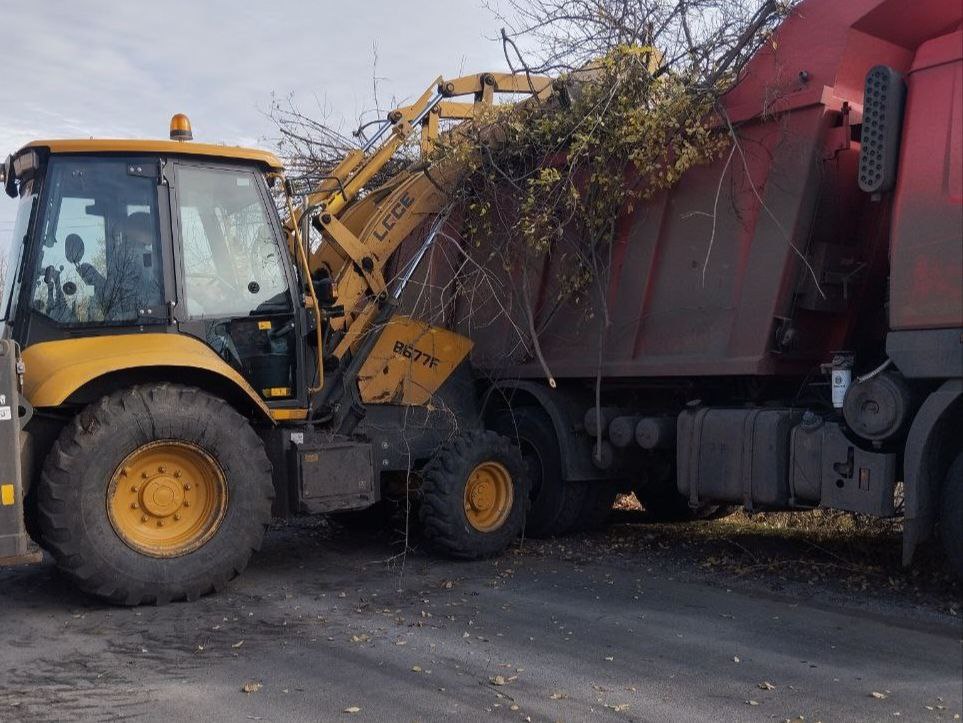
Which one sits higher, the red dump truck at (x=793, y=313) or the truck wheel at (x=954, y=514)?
the red dump truck at (x=793, y=313)

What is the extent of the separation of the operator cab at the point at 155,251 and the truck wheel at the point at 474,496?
1.25 metres

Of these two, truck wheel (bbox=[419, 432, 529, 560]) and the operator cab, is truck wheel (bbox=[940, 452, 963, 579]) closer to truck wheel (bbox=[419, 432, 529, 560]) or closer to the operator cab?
truck wheel (bbox=[419, 432, 529, 560])

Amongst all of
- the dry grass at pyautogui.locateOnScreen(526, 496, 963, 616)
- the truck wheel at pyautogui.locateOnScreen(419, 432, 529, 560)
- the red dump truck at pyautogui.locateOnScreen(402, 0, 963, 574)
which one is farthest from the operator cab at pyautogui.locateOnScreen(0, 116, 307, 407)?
the dry grass at pyautogui.locateOnScreen(526, 496, 963, 616)

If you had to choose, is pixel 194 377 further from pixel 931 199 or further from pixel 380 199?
pixel 931 199

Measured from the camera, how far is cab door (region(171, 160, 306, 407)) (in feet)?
20.9

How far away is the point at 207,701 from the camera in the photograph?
14.1ft

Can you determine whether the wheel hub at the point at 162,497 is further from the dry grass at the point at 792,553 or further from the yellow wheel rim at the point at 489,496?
the dry grass at the point at 792,553

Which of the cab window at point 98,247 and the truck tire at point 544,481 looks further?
the truck tire at point 544,481

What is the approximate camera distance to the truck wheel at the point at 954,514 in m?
5.48

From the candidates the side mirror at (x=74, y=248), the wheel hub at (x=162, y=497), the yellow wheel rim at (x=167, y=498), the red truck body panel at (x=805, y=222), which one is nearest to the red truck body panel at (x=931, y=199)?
the red truck body panel at (x=805, y=222)

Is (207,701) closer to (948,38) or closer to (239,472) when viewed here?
(239,472)

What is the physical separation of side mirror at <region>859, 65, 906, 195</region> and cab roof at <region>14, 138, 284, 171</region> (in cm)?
361

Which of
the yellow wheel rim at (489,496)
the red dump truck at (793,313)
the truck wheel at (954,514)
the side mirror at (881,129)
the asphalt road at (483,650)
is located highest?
the side mirror at (881,129)

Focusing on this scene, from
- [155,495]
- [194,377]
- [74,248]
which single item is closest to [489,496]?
[194,377]
